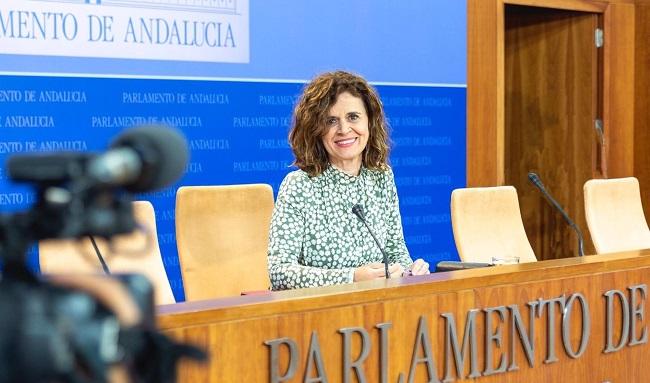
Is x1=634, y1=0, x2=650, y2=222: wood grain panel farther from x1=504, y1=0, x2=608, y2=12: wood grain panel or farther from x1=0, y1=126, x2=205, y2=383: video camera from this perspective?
x1=0, y1=126, x2=205, y2=383: video camera

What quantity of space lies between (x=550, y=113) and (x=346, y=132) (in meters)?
4.16

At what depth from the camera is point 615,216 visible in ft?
16.3

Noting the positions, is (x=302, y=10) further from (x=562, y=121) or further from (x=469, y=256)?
(x=562, y=121)

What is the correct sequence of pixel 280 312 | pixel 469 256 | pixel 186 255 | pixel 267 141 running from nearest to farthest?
pixel 280 312 < pixel 186 255 < pixel 469 256 < pixel 267 141

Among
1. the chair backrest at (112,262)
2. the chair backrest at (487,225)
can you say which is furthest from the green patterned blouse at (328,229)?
the chair backrest at (487,225)

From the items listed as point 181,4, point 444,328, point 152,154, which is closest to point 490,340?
point 444,328

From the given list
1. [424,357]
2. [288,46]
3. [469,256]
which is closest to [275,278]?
[424,357]

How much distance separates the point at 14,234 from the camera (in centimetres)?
89

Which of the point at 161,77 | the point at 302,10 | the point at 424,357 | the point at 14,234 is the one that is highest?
the point at 302,10

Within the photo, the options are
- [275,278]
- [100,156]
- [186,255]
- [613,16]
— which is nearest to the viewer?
[100,156]

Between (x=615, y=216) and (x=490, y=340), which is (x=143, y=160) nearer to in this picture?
A: (x=490, y=340)

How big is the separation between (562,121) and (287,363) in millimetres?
5065

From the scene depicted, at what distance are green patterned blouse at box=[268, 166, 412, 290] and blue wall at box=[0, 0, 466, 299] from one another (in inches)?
54.3

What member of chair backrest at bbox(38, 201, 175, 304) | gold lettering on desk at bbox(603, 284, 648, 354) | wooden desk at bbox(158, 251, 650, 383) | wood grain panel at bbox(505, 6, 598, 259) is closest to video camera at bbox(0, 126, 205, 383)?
wooden desk at bbox(158, 251, 650, 383)
